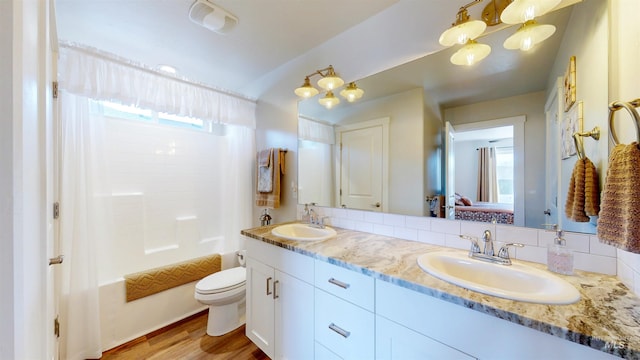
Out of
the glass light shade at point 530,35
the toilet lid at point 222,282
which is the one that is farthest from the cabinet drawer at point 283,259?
the glass light shade at point 530,35

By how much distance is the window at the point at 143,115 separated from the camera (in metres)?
1.96

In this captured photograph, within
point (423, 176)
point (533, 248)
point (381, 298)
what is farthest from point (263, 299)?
point (533, 248)

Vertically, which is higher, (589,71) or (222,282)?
(589,71)

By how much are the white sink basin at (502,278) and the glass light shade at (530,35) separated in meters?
1.01

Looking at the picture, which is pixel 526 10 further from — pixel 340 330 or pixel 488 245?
pixel 340 330

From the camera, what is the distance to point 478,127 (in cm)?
128

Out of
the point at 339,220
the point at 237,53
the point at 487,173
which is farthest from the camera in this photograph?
the point at 237,53

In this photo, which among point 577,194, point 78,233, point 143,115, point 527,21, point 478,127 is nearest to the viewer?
point 577,194

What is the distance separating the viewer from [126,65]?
5.74 feet

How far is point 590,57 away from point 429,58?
0.67 m

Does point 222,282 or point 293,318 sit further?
point 222,282

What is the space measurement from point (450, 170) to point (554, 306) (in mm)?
800

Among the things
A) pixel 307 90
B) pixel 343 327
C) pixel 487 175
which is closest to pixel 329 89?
pixel 307 90

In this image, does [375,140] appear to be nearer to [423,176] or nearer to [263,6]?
[423,176]
